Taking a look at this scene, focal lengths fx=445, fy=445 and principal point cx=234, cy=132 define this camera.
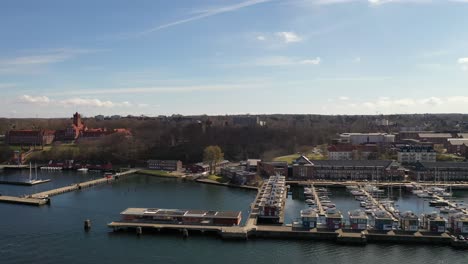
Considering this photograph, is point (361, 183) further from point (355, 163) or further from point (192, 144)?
point (192, 144)

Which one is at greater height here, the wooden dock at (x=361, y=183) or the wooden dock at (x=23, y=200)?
the wooden dock at (x=361, y=183)

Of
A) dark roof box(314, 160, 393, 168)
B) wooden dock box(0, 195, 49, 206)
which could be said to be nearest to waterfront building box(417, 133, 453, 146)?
dark roof box(314, 160, 393, 168)

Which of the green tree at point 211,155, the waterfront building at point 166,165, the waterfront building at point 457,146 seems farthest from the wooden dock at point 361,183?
the waterfront building at point 457,146

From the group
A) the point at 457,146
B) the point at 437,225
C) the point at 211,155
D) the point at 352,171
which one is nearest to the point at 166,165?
the point at 211,155

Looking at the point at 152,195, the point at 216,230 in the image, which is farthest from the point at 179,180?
the point at 216,230

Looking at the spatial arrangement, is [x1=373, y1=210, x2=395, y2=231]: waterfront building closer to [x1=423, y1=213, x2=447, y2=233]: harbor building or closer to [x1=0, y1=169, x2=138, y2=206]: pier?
[x1=423, y1=213, x2=447, y2=233]: harbor building

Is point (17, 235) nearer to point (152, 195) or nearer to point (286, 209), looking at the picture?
point (152, 195)

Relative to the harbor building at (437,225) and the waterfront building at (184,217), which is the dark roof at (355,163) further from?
the waterfront building at (184,217)
